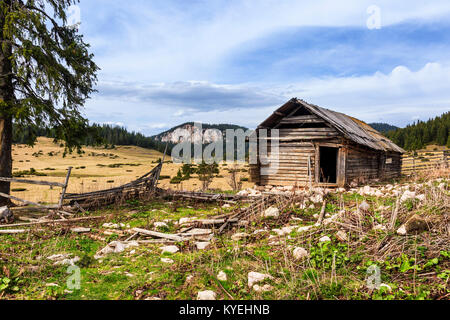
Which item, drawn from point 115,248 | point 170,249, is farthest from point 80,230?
point 170,249

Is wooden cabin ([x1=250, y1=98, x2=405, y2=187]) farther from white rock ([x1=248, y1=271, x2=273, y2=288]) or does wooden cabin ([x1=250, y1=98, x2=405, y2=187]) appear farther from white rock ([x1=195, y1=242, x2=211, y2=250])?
white rock ([x1=248, y1=271, x2=273, y2=288])

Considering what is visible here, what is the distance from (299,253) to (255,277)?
3.83ft

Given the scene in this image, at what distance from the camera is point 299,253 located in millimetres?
Result: 5016

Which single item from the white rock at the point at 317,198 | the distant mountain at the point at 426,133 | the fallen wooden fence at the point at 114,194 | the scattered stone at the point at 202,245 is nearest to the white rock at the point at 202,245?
the scattered stone at the point at 202,245

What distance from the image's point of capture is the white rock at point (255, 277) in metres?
4.17

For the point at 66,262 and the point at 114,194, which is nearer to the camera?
the point at 66,262

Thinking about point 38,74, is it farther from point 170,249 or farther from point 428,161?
point 428,161

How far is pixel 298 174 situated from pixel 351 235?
35.5 ft

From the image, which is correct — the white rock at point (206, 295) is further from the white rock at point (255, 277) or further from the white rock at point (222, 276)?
the white rock at point (255, 277)

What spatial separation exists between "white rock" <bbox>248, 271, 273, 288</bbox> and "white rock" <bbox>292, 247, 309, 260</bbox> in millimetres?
927

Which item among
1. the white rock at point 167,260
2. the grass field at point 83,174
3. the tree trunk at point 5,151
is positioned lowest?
the grass field at point 83,174

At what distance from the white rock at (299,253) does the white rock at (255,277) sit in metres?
0.93
